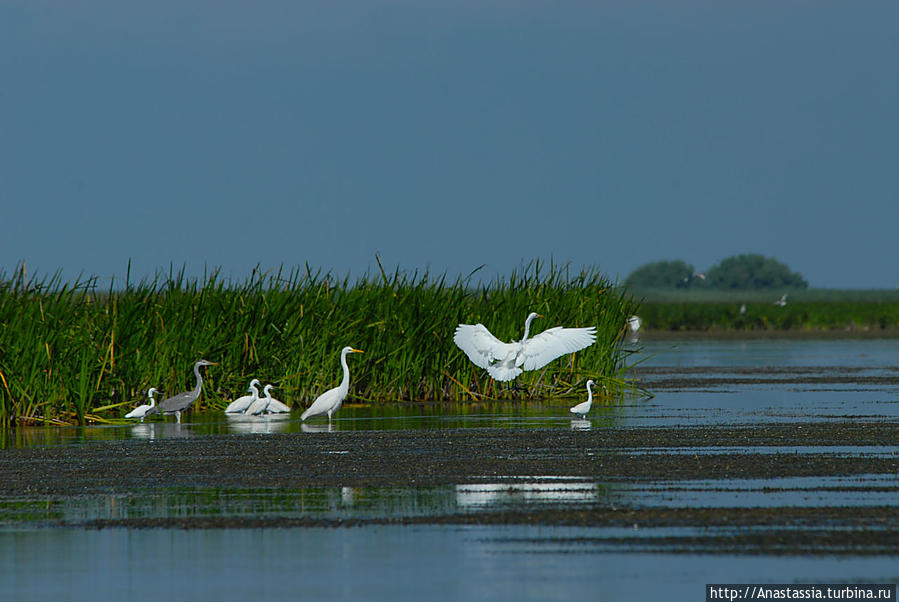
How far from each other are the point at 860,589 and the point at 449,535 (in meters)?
2.66

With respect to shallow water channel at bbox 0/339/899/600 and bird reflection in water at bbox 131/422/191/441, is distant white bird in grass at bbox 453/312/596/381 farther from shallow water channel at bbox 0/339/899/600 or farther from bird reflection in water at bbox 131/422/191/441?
bird reflection in water at bbox 131/422/191/441

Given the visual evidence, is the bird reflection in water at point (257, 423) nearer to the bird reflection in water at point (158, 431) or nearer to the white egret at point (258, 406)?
the white egret at point (258, 406)

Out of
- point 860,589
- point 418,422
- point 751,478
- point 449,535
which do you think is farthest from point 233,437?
point 860,589

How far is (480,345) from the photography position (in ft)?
71.8

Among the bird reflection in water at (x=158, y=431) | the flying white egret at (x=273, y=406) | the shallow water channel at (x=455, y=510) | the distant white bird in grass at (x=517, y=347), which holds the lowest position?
the shallow water channel at (x=455, y=510)

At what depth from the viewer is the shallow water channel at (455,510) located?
779 centimetres

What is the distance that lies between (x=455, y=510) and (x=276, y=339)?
12.8 metres

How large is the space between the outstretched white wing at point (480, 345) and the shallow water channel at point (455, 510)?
3.74m

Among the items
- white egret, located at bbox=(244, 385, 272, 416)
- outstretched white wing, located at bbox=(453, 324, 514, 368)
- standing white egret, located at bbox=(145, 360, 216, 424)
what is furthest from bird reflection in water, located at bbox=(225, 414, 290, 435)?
outstretched white wing, located at bbox=(453, 324, 514, 368)

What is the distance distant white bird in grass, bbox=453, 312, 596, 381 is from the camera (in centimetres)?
2133

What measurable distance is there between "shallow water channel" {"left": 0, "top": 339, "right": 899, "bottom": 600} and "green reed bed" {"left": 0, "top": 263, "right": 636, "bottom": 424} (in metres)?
1.16

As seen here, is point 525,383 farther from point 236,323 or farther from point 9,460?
point 9,460

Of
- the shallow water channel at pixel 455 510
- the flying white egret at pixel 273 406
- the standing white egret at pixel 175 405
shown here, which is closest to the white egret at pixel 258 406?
the flying white egret at pixel 273 406

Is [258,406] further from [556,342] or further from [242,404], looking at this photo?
[556,342]
